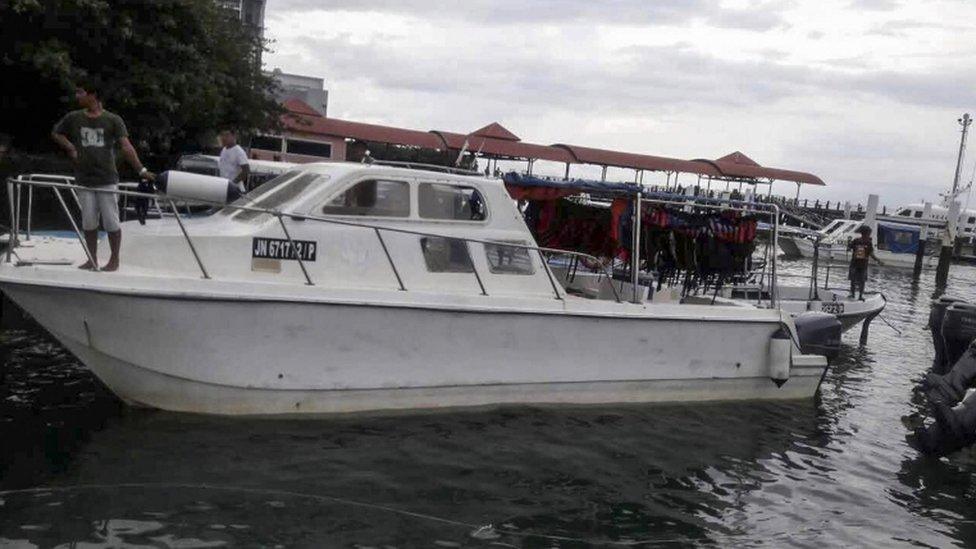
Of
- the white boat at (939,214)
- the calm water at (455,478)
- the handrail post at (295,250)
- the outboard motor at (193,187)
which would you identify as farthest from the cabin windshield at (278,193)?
the white boat at (939,214)

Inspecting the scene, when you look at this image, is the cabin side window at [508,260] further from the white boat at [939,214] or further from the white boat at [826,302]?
the white boat at [939,214]

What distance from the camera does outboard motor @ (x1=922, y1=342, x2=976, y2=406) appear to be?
955 cm

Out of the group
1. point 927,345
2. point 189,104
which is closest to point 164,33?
point 189,104

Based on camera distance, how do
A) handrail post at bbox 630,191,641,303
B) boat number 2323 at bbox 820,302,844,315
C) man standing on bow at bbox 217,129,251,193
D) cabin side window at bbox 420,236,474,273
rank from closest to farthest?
1. cabin side window at bbox 420,236,474,273
2. handrail post at bbox 630,191,641,303
3. man standing on bow at bbox 217,129,251,193
4. boat number 2323 at bbox 820,302,844,315

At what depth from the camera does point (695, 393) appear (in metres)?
10.8

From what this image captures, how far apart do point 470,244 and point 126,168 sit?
490 inches

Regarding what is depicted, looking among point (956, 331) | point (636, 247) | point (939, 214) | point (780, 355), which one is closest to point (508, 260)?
point (636, 247)

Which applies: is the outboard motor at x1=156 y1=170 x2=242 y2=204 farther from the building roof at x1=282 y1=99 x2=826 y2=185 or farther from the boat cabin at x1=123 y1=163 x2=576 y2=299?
the building roof at x1=282 y1=99 x2=826 y2=185

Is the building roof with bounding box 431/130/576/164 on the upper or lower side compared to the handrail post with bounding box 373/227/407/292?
upper

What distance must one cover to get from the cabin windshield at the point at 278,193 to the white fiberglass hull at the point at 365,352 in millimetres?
1402

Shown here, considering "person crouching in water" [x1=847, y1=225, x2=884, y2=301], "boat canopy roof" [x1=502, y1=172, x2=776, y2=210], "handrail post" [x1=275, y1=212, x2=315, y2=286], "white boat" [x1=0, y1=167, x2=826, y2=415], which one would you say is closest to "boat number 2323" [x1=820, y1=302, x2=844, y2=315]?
"person crouching in water" [x1=847, y1=225, x2=884, y2=301]

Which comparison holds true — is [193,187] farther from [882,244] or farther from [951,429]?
[882,244]

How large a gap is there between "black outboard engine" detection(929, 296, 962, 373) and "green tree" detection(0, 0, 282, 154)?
1631 centimetres

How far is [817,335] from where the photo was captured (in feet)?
39.7
